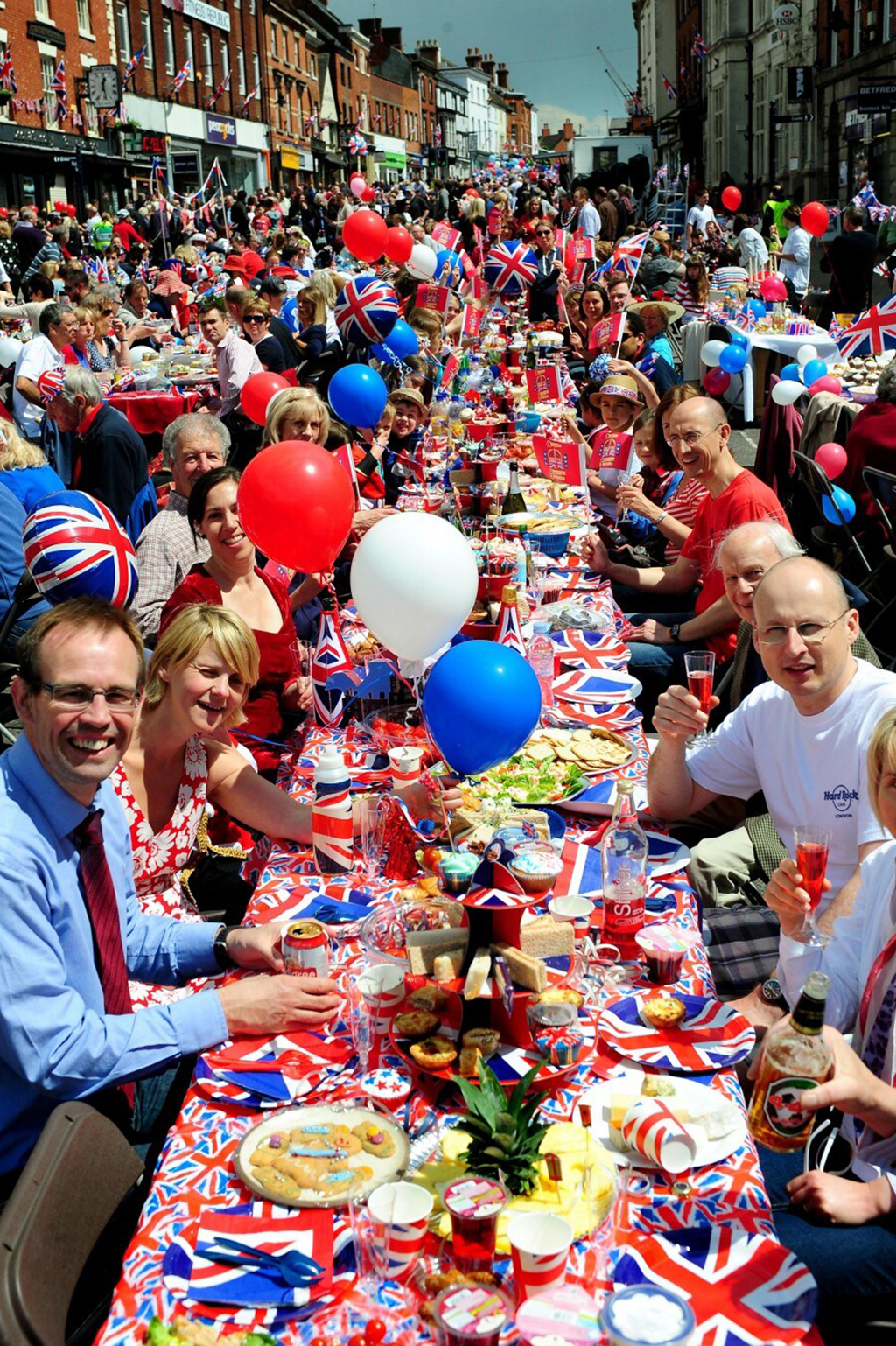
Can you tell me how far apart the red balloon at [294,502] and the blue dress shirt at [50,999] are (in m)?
1.60

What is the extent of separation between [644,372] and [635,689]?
205 inches

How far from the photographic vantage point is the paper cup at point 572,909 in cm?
235

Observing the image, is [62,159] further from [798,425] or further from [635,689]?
[635,689]

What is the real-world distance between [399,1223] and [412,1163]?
0.89 ft

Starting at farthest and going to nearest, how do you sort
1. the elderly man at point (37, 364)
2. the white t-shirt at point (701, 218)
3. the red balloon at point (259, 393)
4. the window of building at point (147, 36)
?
the window of building at point (147, 36) < the white t-shirt at point (701, 218) < the elderly man at point (37, 364) < the red balloon at point (259, 393)

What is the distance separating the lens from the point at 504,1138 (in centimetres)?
163

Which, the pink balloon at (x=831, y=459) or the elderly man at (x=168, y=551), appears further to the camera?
the pink balloon at (x=831, y=459)

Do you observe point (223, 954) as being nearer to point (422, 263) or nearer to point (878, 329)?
point (878, 329)

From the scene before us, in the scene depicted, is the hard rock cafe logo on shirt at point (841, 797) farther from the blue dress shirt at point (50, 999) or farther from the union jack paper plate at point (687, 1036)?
the blue dress shirt at point (50, 999)

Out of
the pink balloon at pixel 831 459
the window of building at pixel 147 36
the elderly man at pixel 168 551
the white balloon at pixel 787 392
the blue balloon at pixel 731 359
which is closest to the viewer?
the elderly man at pixel 168 551

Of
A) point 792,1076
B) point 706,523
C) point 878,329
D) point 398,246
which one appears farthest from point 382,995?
point 398,246

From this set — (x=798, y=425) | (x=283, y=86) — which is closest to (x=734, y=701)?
(x=798, y=425)

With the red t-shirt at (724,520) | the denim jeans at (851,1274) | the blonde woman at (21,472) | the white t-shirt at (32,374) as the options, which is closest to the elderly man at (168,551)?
the blonde woman at (21,472)

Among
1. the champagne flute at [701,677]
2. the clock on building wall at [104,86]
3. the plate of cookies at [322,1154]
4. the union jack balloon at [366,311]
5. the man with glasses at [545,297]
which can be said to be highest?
the clock on building wall at [104,86]
